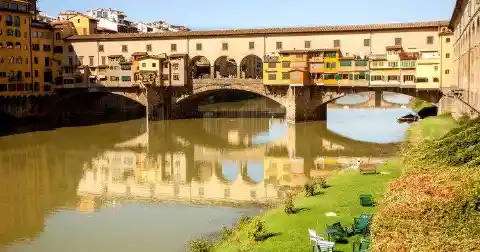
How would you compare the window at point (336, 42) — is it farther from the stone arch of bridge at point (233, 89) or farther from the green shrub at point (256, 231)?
the green shrub at point (256, 231)

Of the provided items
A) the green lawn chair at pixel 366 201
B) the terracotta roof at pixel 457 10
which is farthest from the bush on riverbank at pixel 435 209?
the terracotta roof at pixel 457 10

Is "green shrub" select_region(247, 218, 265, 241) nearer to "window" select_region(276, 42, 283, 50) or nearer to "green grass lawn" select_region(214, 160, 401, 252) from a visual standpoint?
"green grass lawn" select_region(214, 160, 401, 252)

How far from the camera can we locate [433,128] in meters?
38.7

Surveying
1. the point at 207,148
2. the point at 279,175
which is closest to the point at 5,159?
the point at 207,148

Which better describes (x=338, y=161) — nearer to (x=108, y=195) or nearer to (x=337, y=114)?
(x=108, y=195)

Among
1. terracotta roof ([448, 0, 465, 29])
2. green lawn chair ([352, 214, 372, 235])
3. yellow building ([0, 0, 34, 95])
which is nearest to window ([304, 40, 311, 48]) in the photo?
terracotta roof ([448, 0, 465, 29])

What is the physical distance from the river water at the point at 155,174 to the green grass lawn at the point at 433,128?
2373 mm

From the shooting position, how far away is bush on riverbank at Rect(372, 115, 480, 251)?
13023mm

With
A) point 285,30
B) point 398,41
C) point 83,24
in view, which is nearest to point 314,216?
point 398,41

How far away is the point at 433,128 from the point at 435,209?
25.1 m

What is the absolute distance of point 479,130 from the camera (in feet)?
71.1

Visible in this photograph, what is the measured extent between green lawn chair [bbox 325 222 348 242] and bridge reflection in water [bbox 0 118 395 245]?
9661 mm

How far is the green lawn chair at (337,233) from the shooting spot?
15.6m

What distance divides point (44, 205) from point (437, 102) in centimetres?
3828
